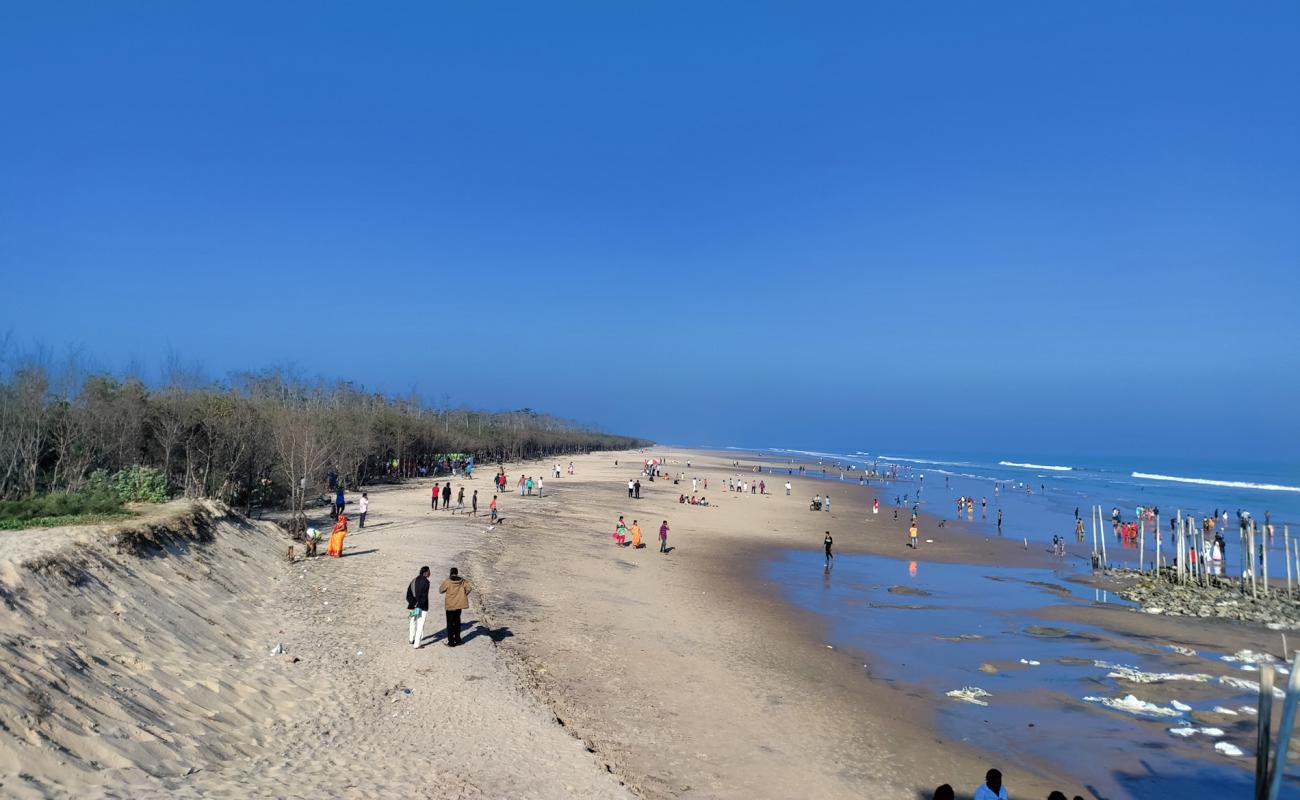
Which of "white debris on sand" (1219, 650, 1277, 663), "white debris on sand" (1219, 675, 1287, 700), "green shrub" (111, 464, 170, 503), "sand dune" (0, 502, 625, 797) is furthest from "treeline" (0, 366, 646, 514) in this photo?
"white debris on sand" (1219, 650, 1277, 663)

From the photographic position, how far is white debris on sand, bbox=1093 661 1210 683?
1474 centimetres

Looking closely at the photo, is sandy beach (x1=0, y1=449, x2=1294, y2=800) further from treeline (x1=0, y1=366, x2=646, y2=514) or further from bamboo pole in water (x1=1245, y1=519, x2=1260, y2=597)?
treeline (x1=0, y1=366, x2=646, y2=514)

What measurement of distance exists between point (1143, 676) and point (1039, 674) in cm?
222

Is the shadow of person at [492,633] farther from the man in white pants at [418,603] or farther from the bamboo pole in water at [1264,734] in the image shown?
the bamboo pole in water at [1264,734]

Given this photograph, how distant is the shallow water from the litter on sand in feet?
0.63

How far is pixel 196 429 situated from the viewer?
2792 centimetres

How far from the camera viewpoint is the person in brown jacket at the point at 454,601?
42.9 ft

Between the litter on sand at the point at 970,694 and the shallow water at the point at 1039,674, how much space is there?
192 mm

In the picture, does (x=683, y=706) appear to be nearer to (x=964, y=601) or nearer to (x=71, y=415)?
(x=964, y=601)

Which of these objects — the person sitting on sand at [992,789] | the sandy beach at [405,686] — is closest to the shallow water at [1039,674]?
the sandy beach at [405,686]

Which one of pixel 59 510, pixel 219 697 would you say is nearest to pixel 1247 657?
pixel 219 697

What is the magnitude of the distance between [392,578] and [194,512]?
4945mm

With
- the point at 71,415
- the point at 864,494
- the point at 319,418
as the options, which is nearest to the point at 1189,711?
the point at 71,415

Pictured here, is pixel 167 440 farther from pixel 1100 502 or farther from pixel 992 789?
pixel 1100 502
